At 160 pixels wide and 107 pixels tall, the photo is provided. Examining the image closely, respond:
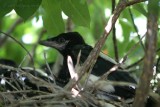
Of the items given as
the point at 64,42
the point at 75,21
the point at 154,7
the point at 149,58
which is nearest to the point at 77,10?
the point at 75,21

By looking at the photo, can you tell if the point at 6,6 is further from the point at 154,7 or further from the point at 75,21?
the point at 154,7

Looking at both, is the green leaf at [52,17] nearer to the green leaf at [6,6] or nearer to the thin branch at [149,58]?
the green leaf at [6,6]

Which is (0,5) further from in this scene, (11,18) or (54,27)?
(11,18)

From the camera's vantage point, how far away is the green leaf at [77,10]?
4.46 meters

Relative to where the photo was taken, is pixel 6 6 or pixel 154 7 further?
pixel 6 6

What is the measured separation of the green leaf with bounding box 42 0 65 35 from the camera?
4.55m

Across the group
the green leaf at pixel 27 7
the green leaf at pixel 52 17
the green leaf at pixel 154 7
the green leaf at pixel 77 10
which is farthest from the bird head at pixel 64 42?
the green leaf at pixel 154 7

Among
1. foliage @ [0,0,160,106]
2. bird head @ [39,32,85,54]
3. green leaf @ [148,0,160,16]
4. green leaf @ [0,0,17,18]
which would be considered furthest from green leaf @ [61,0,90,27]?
green leaf @ [148,0,160,16]

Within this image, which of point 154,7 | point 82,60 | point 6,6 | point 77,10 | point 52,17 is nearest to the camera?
point 154,7

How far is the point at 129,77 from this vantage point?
4.65 metres

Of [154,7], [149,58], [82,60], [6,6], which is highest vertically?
[6,6]

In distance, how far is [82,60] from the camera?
4797mm

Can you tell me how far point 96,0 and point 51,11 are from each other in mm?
2039

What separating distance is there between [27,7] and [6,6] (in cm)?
17
